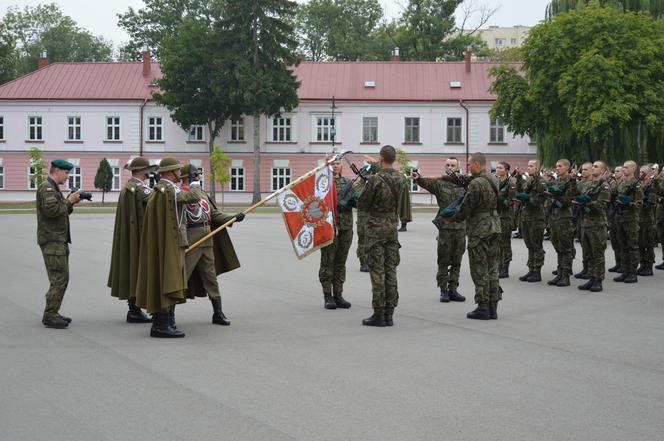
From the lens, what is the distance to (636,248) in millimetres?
15867

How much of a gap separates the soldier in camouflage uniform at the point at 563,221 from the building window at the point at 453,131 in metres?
47.2

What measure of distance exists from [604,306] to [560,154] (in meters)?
34.6

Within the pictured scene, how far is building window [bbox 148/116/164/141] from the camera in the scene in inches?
2489

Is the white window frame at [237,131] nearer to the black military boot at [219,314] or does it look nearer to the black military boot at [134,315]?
the black military boot at [134,315]

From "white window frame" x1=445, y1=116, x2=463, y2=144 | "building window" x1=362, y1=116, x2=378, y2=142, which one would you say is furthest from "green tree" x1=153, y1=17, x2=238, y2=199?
"white window frame" x1=445, y1=116, x2=463, y2=144

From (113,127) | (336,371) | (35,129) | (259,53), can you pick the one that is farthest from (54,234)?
(35,129)

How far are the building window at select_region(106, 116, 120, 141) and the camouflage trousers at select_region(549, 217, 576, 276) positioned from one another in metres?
51.9

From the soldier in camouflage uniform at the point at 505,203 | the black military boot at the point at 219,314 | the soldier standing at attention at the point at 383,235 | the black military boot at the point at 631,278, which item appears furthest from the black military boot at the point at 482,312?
the black military boot at the point at 631,278

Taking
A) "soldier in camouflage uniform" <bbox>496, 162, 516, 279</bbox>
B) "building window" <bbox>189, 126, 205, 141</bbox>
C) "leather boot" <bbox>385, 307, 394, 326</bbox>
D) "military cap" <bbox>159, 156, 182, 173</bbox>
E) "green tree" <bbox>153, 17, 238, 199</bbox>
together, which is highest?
"green tree" <bbox>153, 17, 238, 199</bbox>

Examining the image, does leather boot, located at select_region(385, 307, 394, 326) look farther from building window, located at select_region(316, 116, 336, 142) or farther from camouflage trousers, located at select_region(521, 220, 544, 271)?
building window, located at select_region(316, 116, 336, 142)

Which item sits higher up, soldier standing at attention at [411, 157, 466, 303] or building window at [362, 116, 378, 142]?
building window at [362, 116, 378, 142]

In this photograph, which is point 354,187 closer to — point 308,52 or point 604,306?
point 604,306

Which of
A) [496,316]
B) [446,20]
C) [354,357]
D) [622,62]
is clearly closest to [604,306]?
[496,316]

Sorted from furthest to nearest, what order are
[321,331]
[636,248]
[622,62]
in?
[622,62], [636,248], [321,331]
